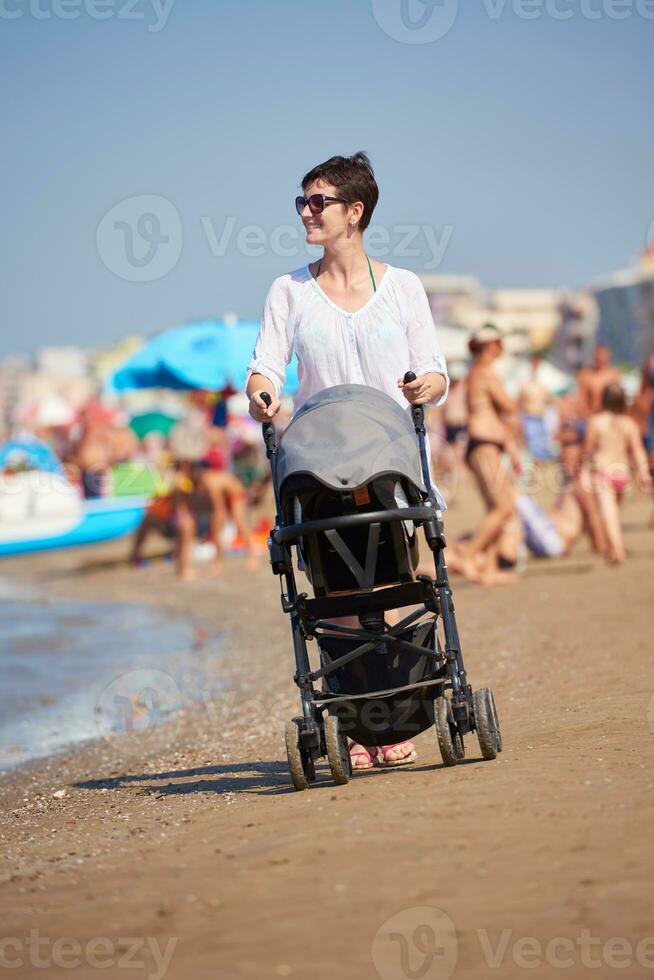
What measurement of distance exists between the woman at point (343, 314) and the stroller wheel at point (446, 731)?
50cm

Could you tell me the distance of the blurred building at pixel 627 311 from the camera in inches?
3880

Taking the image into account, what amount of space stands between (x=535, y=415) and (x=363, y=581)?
54.3 ft

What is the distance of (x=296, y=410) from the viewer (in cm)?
447

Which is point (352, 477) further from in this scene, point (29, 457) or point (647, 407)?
point (29, 457)

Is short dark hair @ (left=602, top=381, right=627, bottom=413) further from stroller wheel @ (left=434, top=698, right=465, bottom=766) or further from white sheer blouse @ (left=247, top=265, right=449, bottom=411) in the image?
stroller wheel @ (left=434, top=698, right=465, bottom=766)

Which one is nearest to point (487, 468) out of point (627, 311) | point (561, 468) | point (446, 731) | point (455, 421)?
point (561, 468)

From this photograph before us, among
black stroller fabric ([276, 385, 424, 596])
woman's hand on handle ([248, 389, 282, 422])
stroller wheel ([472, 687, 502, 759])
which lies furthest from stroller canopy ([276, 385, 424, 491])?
stroller wheel ([472, 687, 502, 759])

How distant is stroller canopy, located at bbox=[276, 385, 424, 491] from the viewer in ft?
13.0

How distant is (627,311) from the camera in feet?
360

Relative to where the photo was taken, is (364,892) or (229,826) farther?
(229,826)

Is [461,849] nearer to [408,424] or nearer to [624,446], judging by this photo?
[408,424]

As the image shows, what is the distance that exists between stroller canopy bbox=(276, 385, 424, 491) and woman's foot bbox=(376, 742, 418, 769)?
107 centimetres

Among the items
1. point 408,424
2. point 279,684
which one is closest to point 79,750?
point 279,684

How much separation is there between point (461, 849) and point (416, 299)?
1.94 metres
